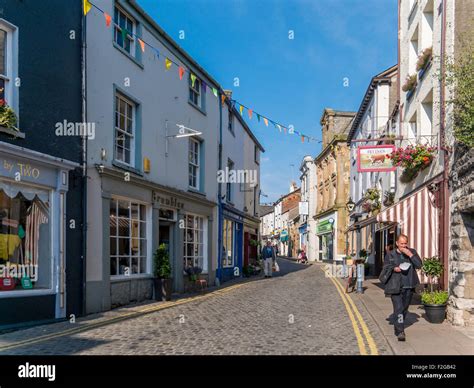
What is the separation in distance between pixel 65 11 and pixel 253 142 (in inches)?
778

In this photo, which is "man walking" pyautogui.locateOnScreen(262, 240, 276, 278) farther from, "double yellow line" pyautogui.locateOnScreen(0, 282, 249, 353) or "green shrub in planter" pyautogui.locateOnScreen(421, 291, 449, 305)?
"green shrub in planter" pyautogui.locateOnScreen(421, 291, 449, 305)

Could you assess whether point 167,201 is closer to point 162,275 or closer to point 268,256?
point 162,275

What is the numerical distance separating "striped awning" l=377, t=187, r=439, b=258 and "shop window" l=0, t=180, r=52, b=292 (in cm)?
886

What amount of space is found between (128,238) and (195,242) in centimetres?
519

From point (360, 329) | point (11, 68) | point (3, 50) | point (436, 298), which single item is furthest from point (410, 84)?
point (3, 50)

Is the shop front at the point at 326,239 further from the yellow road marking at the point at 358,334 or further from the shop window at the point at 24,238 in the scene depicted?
the shop window at the point at 24,238

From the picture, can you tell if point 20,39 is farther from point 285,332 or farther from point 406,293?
point 406,293

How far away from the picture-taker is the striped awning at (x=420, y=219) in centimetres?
1149

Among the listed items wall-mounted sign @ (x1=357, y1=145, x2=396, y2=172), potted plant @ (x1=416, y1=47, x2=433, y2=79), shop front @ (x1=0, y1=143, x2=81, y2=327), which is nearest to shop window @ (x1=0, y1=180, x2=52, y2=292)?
shop front @ (x1=0, y1=143, x2=81, y2=327)

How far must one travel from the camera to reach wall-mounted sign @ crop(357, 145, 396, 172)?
525 inches

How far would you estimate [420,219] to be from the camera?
472 inches

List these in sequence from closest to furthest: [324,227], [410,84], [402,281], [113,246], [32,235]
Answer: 1. [402,281]
2. [32,235]
3. [113,246]
4. [410,84]
5. [324,227]

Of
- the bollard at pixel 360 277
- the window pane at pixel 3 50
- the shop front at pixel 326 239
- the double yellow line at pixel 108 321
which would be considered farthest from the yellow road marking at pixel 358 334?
the shop front at pixel 326 239

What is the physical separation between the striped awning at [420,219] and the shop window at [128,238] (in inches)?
273
